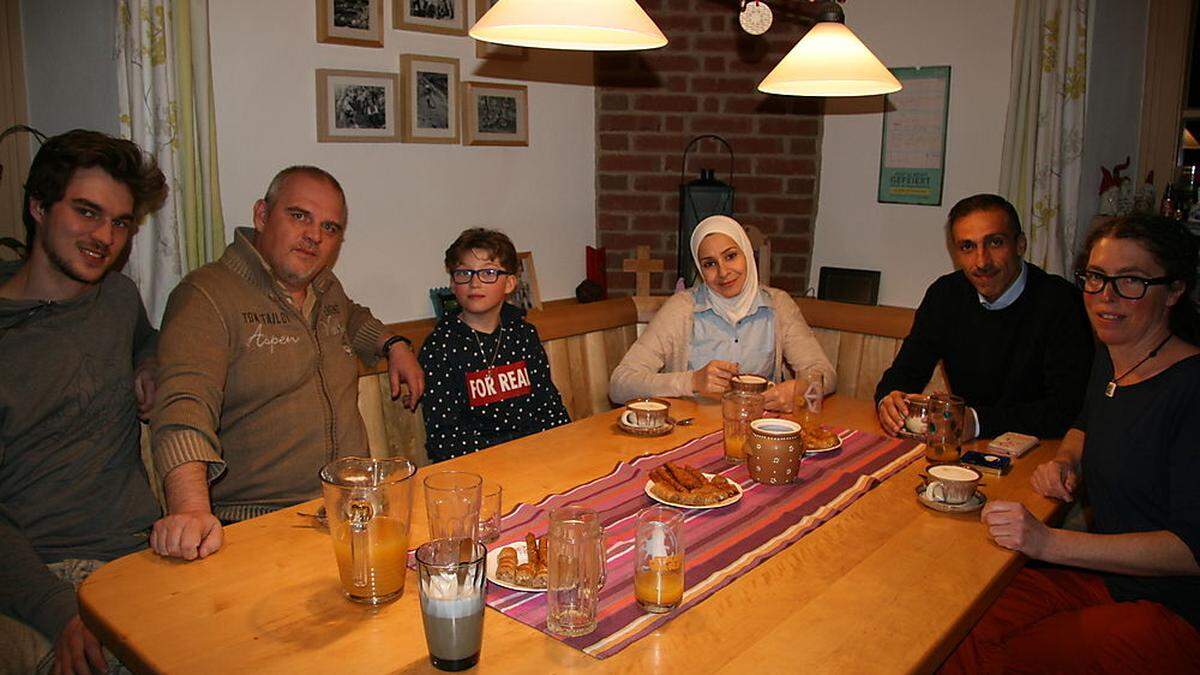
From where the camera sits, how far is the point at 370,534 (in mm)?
1378

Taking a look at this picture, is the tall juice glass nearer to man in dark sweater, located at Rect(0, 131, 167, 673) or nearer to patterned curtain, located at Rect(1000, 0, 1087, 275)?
man in dark sweater, located at Rect(0, 131, 167, 673)

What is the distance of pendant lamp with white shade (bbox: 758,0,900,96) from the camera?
2.14m

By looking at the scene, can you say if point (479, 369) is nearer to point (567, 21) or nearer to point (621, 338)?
point (621, 338)

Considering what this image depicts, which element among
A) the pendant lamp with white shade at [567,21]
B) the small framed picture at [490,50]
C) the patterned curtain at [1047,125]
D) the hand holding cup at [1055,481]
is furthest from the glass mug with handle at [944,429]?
the small framed picture at [490,50]

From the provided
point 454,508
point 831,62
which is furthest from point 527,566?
point 831,62

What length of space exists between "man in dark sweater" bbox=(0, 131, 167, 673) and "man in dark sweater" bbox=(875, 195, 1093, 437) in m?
1.92

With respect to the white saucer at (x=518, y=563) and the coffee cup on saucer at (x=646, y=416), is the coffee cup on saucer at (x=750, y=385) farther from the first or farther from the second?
the white saucer at (x=518, y=563)

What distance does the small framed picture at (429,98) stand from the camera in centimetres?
311

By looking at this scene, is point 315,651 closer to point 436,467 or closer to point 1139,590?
point 436,467

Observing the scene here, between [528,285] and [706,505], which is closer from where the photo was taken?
[706,505]

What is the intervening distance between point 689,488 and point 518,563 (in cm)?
45

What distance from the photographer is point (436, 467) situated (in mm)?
1971

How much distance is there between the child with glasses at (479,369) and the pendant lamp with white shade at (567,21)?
37.4 inches

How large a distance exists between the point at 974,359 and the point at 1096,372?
641 millimetres
